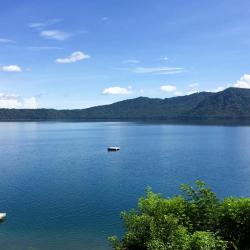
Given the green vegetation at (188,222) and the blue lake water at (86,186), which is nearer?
the green vegetation at (188,222)

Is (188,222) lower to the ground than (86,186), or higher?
higher

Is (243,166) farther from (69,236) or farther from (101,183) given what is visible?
(69,236)

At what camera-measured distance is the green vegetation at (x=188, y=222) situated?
3988cm

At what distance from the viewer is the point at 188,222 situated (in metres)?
45.6

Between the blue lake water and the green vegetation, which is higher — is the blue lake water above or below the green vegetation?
below

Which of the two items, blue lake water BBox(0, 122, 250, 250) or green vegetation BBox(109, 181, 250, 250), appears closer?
green vegetation BBox(109, 181, 250, 250)

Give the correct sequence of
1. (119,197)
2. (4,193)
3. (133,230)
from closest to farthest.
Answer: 1. (133,230)
2. (119,197)
3. (4,193)

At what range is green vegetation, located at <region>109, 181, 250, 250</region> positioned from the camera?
3988 cm

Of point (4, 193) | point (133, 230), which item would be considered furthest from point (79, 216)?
point (133, 230)

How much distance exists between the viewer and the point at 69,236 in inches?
2849

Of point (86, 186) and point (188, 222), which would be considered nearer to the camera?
point (188, 222)

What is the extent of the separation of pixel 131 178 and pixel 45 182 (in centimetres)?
2932

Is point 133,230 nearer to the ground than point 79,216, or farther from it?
farther from it

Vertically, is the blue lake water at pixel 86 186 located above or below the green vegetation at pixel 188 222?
below
